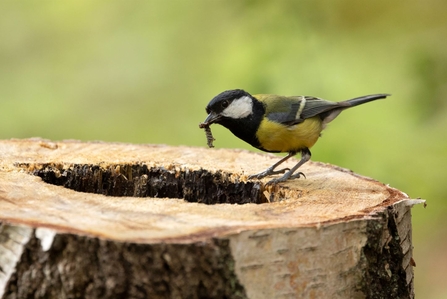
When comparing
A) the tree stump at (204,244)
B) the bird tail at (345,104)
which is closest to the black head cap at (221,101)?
the tree stump at (204,244)

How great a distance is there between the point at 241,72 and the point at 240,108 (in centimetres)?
210

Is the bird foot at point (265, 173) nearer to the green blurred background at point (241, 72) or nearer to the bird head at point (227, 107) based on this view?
the bird head at point (227, 107)

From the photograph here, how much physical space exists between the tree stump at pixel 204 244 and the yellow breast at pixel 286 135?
0.55m

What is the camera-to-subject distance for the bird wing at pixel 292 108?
3.74m

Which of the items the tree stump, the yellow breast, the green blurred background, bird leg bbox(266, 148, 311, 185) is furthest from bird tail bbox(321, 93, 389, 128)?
the green blurred background

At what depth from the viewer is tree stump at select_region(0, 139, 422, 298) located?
6.86ft

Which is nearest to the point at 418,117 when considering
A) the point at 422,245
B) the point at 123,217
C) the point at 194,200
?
the point at 422,245

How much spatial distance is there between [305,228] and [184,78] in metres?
4.63

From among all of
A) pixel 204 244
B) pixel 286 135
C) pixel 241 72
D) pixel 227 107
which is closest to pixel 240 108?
pixel 227 107

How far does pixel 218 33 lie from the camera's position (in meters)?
6.51

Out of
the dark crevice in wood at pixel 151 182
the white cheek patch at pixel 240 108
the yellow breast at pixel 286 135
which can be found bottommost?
the dark crevice in wood at pixel 151 182

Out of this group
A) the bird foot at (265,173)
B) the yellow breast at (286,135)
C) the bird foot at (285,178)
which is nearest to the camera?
the bird foot at (285,178)

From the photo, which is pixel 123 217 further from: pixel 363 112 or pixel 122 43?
pixel 122 43

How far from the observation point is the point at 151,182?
350 centimetres
